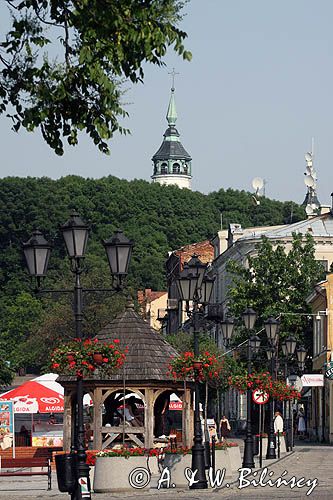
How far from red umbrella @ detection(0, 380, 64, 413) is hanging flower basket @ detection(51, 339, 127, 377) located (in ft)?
40.0

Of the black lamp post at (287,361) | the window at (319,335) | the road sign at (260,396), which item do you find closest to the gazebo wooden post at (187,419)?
the road sign at (260,396)

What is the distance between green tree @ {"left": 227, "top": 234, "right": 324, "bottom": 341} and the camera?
6206 cm

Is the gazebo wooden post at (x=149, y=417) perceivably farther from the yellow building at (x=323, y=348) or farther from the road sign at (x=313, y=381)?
the yellow building at (x=323, y=348)

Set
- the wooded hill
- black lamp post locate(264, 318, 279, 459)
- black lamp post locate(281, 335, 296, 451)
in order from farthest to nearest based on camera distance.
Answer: the wooded hill < black lamp post locate(281, 335, 296, 451) < black lamp post locate(264, 318, 279, 459)

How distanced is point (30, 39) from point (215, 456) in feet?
60.9

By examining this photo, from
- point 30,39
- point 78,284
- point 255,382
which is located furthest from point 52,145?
point 255,382

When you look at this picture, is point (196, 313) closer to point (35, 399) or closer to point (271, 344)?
point (35, 399)

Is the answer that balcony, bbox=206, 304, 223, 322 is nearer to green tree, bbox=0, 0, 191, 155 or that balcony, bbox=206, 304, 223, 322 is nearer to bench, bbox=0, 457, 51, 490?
bench, bbox=0, 457, 51, 490

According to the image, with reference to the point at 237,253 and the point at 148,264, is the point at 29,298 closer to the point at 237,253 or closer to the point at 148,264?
the point at 148,264

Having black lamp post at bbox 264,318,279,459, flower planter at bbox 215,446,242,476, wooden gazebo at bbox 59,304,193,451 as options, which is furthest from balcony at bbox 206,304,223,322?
flower planter at bbox 215,446,242,476

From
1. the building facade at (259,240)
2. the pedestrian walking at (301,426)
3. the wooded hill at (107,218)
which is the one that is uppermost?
the wooded hill at (107,218)

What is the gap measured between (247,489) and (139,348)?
7252mm

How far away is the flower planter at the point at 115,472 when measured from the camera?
2464 cm

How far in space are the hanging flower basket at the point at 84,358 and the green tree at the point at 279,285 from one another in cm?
3898
